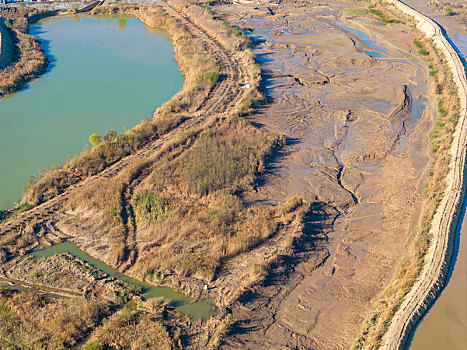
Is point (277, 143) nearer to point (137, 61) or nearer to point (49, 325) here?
point (49, 325)

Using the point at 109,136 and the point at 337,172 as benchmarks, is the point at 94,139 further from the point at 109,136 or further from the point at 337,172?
the point at 337,172

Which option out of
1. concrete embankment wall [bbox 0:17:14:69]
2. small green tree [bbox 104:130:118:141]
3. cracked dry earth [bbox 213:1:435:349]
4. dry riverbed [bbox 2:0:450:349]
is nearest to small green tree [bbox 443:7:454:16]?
cracked dry earth [bbox 213:1:435:349]

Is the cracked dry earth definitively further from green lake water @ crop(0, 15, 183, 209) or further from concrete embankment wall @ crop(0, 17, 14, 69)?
concrete embankment wall @ crop(0, 17, 14, 69)

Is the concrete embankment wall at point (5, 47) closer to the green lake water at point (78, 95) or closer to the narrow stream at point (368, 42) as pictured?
the green lake water at point (78, 95)

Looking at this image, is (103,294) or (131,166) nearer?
(103,294)

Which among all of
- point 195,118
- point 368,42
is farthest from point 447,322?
point 368,42

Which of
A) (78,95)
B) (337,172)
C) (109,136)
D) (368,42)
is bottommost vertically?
(78,95)

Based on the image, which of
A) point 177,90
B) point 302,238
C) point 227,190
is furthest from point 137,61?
point 302,238
